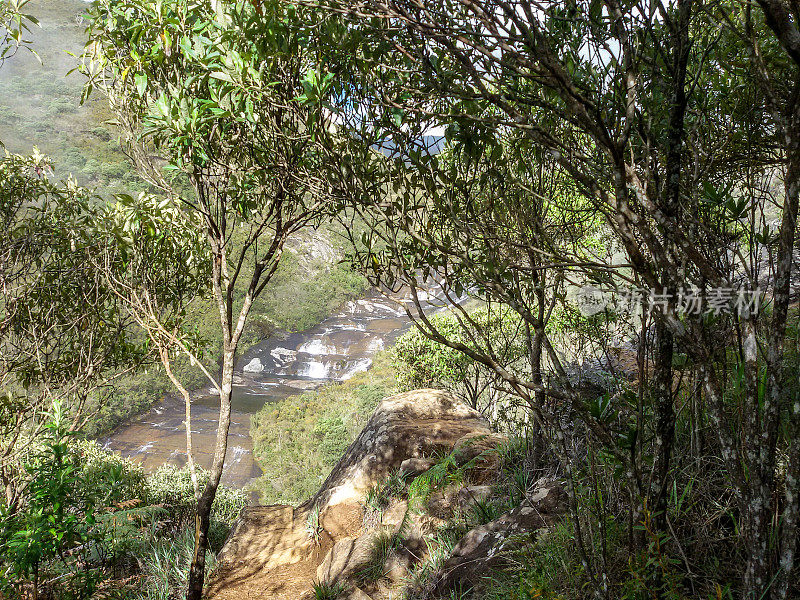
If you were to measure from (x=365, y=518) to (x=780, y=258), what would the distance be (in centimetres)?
481

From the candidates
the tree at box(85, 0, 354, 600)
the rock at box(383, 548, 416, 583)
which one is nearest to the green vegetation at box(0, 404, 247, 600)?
the tree at box(85, 0, 354, 600)

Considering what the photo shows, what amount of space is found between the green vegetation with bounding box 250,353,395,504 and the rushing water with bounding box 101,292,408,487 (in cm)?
118

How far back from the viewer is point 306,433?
65.7 ft

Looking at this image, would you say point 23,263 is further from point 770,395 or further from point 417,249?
point 770,395

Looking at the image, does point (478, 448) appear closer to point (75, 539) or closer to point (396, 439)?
point (396, 439)

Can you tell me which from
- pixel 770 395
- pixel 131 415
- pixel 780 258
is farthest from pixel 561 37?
pixel 131 415

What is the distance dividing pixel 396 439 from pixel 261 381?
883 inches

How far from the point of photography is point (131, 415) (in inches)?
880

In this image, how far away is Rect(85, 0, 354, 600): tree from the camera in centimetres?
281

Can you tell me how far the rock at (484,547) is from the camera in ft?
10.7

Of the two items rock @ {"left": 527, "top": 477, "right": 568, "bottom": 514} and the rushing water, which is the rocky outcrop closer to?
rock @ {"left": 527, "top": 477, "right": 568, "bottom": 514}

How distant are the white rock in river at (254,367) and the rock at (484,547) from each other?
26.0 meters

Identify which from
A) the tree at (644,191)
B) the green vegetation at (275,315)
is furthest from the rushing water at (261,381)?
the tree at (644,191)

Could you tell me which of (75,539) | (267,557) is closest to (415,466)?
(267,557)
